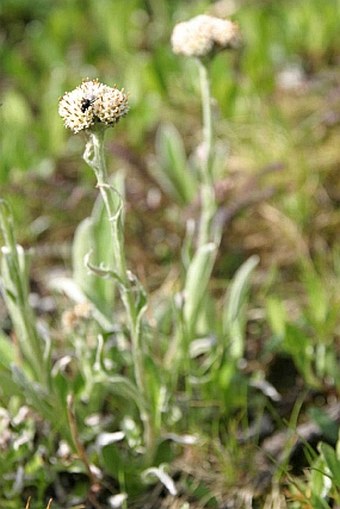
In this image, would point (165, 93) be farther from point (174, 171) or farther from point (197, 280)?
point (197, 280)

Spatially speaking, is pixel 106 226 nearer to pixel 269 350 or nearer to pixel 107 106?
pixel 269 350

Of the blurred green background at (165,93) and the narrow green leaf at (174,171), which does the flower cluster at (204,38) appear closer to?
the blurred green background at (165,93)

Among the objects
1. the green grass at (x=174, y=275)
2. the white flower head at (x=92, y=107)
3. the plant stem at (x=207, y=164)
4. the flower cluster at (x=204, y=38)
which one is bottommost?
the green grass at (x=174, y=275)

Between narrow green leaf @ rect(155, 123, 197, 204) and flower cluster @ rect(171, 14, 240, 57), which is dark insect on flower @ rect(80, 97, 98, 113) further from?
narrow green leaf @ rect(155, 123, 197, 204)

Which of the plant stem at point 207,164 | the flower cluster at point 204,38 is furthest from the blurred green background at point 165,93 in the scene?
the flower cluster at point 204,38

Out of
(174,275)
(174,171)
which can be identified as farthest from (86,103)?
(174,171)

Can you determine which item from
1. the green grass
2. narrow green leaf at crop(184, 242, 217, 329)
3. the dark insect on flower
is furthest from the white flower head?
narrow green leaf at crop(184, 242, 217, 329)

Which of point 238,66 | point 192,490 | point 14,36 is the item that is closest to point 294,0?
point 238,66
